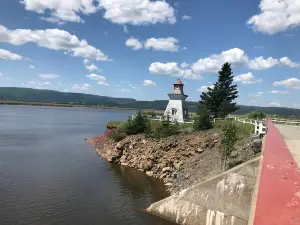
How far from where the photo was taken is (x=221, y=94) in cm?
5072

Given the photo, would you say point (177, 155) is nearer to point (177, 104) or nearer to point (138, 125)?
point (138, 125)

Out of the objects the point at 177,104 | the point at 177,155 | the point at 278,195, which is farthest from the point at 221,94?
the point at 278,195

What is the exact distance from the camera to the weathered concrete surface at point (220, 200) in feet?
49.8

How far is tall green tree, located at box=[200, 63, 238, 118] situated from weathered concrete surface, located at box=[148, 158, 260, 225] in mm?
33095

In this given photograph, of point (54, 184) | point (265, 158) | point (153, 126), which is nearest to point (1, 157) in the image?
point (54, 184)

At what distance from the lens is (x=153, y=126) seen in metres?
43.3

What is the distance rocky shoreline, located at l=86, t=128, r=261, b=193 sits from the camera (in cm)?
2545

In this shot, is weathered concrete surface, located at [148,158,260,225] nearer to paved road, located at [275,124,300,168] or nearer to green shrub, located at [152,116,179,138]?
paved road, located at [275,124,300,168]

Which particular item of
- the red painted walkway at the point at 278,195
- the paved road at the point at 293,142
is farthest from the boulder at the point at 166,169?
the red painted walkway at the point at 278,195

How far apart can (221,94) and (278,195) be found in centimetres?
4755

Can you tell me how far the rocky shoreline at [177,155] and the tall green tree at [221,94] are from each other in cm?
1608

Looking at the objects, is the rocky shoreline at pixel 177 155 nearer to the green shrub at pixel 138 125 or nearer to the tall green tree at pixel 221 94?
the green shrub at pixel 138 125

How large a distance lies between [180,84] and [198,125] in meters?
11.7

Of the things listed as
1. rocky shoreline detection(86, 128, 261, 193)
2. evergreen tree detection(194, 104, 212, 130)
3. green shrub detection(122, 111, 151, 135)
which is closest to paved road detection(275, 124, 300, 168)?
rocky shoreline detection(86, 128, 261, 193)
